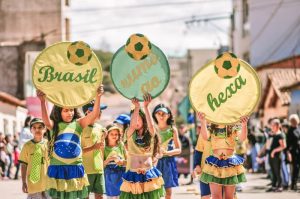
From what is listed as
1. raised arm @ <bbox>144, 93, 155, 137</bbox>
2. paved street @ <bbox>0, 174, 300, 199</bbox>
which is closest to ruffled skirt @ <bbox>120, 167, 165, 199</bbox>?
raised arm @ <bbox>144, 93, 155, 137</bbox>

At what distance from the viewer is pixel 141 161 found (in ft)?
33.1

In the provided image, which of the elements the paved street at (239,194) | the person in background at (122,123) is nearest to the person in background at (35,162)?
the person in background at (122,123)

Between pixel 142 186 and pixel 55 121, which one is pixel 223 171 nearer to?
pixel 142 186

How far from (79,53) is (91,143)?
2371mm

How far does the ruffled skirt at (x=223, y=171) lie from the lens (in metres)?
10.7

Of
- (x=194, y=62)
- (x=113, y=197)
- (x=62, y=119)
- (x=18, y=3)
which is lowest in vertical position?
(x=113, y=197)

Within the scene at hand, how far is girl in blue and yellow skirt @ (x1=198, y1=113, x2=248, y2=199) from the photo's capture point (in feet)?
35.1

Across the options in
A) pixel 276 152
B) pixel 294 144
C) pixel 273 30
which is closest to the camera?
pixel 276 152

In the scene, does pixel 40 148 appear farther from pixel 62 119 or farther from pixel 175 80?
pixel 175 80

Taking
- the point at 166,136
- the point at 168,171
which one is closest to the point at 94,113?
the point at 166,136

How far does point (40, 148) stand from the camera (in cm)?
1178

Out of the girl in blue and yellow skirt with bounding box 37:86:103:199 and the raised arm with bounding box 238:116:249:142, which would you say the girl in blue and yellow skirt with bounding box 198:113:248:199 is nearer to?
the raised arm with bounding box 238:116:249:142

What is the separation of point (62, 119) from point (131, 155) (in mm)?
975

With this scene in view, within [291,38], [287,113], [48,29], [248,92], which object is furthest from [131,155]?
[48,29]
